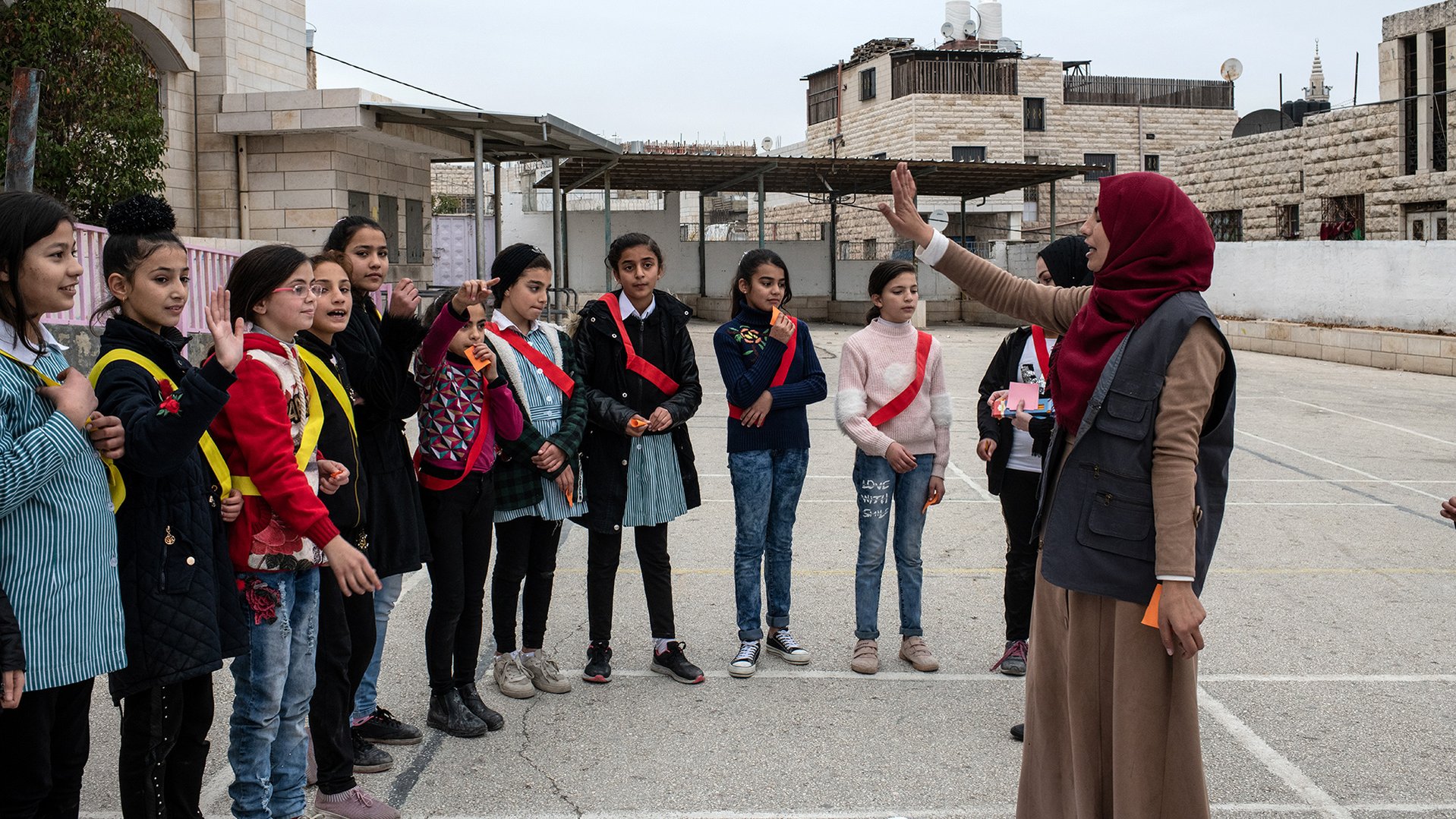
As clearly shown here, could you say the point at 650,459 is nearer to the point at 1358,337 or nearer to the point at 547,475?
the point at 547,475

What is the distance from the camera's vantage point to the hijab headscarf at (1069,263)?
14.9 ft

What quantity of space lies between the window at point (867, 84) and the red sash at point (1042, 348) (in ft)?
159

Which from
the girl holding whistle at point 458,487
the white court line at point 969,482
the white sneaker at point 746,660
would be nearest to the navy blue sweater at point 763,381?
the white sneaker at point 746,660

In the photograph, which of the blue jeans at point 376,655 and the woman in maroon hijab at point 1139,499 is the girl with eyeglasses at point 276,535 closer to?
the blue jeans at point 376,655

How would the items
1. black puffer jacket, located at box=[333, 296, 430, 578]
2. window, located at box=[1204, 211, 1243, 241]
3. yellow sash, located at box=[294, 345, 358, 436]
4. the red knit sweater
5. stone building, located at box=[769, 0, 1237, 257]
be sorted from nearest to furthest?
the red knit sweater, yellow sash, located at box=[294, 345, 358, 436], black puffer jacket, located at box=[333, 296, 430, 578], window, located at box=[1204, 211, 1243, 241], stone building, located at box=[769, 0, 1237, 257]

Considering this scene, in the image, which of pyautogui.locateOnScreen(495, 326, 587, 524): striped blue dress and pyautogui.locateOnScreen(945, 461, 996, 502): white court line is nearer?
pyautogui.locateOnScreen(495, 326, 587, 524): striped blue dress

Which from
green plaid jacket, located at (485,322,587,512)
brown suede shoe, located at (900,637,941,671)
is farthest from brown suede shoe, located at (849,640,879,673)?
green plaid jacket, located at (485,322,587,512)

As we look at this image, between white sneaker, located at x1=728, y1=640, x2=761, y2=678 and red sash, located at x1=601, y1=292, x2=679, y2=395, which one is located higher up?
red sash, located at x1=601, y1=292, x2=679, y2=395

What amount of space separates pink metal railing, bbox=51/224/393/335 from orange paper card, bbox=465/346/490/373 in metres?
3.46

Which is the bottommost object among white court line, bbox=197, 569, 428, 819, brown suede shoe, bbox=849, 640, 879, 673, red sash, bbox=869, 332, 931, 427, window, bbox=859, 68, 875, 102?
white court line, bbox=197, 569, 428, 819

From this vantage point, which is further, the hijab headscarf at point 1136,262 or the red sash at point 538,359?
the red sash at point 538,359

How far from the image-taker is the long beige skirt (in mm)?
2936

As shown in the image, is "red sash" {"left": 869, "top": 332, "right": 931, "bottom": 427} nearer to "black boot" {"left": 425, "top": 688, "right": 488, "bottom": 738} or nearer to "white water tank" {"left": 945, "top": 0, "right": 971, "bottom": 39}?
"black boot" {"left": 425, "top": 688, "right": 488, "bottom": 738}

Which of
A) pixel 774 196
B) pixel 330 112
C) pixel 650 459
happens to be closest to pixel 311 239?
pixel 330 112
